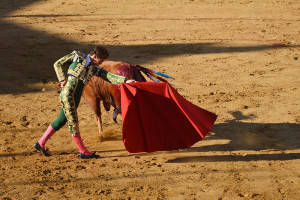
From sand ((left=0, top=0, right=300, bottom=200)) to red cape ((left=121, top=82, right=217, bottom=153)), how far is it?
25 cm

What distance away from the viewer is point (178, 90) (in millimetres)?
8141

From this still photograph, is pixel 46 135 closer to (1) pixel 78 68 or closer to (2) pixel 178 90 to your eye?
(1) pixel 78 68

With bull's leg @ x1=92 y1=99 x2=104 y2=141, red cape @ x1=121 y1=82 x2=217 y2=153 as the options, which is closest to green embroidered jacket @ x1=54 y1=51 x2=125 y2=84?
red cape @ x1=121 y1=82 x2=217 y2=153

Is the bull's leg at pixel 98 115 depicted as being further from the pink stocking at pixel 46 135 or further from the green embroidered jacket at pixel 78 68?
the green embroidered jacket at pixel 78 68

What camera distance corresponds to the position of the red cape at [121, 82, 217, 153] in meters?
5.47

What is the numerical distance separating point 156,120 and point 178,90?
2612 mm

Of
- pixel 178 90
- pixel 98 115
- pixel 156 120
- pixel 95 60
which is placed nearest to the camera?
pixel 95 60

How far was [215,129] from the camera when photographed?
6.61 metres

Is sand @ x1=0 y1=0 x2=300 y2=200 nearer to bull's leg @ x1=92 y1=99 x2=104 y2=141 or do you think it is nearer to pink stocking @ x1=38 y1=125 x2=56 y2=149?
bull's leg @ x1=92 y1=99 x2=104 y2=141

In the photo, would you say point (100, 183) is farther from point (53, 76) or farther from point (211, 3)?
point (211, 3)

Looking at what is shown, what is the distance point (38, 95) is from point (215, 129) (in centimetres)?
293

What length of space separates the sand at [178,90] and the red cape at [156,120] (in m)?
0.25

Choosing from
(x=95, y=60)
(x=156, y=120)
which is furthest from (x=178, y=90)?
(x=95, y=60)

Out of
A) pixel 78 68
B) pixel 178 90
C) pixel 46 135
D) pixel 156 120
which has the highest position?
pixel 78 68
